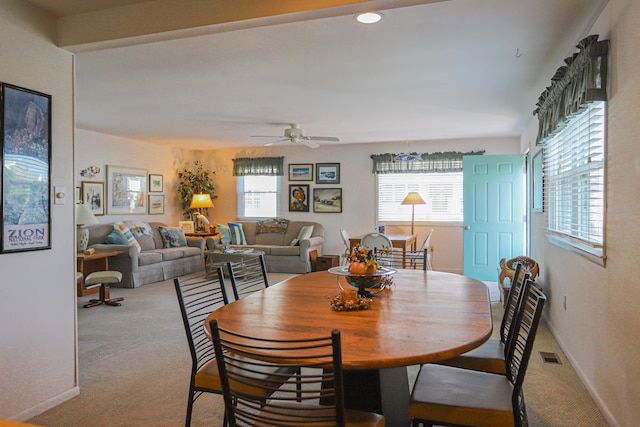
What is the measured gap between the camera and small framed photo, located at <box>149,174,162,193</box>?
8.22m

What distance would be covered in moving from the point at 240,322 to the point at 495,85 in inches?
142

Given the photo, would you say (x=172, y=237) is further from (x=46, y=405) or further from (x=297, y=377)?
(x=297, y=377)

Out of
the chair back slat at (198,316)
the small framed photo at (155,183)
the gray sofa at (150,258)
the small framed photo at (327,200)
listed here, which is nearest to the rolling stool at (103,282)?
the gray sofa at (150,258)

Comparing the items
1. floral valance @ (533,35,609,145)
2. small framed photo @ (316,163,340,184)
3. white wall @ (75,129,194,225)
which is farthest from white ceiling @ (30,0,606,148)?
small framed photo @ (316,163,340,184)

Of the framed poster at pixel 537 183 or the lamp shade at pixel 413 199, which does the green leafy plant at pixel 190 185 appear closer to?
the lamp shade at pixel 413 199

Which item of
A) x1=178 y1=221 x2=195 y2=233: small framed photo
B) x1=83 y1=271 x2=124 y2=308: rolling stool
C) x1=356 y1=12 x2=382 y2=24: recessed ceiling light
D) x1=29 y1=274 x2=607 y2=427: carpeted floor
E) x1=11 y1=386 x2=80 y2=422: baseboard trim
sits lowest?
x1=29 y1=274 x2=607 y2=427: carpeted floor

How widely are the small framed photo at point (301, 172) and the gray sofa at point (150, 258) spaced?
2.17m

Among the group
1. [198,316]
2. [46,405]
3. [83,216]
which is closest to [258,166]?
[83,216]

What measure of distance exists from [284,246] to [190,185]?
94.5 inches

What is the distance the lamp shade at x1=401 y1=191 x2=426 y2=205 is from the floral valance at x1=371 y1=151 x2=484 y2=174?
0.72 meters

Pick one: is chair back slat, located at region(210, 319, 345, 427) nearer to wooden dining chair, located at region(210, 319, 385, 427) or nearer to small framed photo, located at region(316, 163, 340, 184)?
wooden dining chair, located at region(210, 319, 385, 427)

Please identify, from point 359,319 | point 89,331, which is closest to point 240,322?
point 359,319

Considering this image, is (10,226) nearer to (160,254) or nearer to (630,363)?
(630,363)

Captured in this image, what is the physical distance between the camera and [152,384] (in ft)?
9.92
